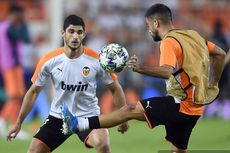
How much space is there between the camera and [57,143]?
9852 millimetres

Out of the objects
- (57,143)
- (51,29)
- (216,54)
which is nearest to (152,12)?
(216,54)

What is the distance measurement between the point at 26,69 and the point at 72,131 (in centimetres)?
1176

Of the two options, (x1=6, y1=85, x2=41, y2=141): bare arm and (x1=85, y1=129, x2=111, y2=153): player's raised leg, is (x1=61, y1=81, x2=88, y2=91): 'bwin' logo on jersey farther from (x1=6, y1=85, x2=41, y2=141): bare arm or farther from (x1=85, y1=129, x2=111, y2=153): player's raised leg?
(x1=85, y1=129, x2=111, y2=153): player's raised leg

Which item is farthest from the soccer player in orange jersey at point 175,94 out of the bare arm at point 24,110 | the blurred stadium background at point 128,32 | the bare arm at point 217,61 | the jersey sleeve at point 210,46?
the blurred stadium background at point 128,32

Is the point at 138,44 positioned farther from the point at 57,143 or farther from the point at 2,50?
the point at 57,143

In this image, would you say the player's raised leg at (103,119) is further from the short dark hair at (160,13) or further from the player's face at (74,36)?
the short dark hair at (160,13)

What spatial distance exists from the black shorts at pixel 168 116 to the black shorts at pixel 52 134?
35.6 inches

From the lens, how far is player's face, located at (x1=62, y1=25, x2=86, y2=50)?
978 centimetres

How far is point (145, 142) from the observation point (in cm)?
1533

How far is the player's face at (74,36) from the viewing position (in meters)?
9.78

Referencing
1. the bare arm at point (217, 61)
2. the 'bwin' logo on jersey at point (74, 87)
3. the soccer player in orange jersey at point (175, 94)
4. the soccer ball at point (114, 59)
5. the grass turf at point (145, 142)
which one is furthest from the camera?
the grass turf at point (145, 142)

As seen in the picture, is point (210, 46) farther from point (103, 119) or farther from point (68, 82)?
point (68, 82)

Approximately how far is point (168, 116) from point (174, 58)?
83 centimetres

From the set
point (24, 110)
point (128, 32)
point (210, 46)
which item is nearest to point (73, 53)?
point (24, 110)
